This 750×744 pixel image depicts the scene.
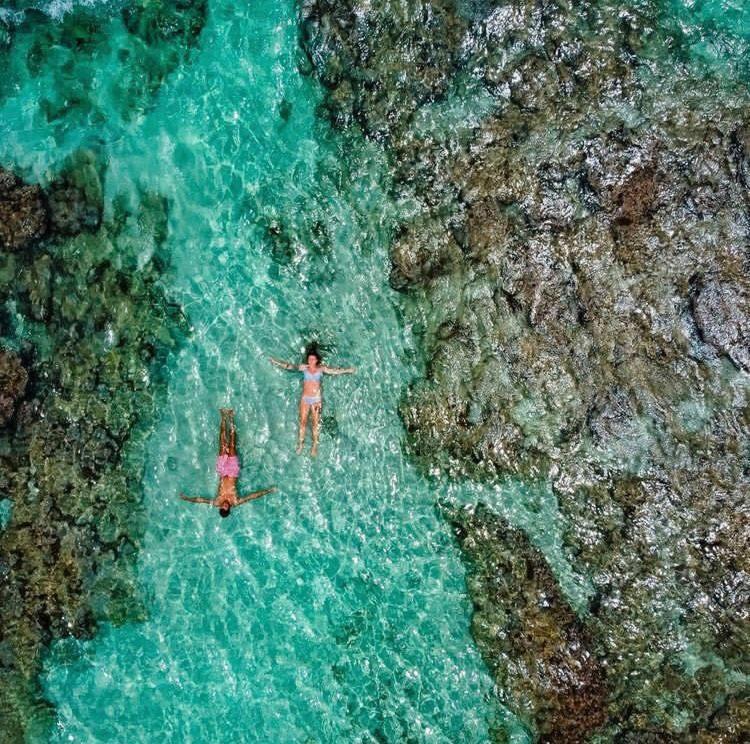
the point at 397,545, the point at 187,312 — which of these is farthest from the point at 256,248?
the point at 397,545

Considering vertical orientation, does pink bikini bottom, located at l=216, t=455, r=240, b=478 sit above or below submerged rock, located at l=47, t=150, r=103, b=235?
below

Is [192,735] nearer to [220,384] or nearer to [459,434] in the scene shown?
[220,384]

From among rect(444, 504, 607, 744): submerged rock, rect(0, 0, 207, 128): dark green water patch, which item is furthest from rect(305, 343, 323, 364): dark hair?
rect(0, 0, 207, 128): dark green water patch

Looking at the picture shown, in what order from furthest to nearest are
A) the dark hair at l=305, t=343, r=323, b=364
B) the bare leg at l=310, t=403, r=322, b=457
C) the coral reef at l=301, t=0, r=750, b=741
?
the dark hair at l=305, t=343, r=323, b=364
the bare leg at l=310, t=403, r=322, b=457
the coral reef at l=301, t=0, r=750, b=741

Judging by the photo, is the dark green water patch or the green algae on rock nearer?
the green algae on rock

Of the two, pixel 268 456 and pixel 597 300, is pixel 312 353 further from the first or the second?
pixel 597 300

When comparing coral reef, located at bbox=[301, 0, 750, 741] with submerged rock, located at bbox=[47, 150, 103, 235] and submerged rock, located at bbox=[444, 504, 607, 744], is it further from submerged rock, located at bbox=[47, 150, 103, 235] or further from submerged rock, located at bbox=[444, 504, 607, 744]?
submerged rock, located at bbox=[47, 150, 103, 235]

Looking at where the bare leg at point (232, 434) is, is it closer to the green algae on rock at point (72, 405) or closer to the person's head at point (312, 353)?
the green algae on rock at point (72, 405)
